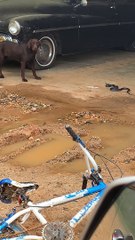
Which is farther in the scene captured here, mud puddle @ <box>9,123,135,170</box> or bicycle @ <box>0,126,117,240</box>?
mud puddle @ <box>9,123,135,170</box>

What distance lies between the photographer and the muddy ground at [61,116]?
4672 mm

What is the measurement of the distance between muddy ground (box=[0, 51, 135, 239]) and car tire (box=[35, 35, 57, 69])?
0.16m

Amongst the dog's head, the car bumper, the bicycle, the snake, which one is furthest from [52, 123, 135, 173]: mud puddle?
the car bumper

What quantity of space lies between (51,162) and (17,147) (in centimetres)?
57

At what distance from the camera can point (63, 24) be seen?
960 centimetres

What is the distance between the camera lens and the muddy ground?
184 inches

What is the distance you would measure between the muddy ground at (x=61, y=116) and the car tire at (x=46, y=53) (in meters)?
0.16

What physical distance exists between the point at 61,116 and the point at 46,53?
3316mm

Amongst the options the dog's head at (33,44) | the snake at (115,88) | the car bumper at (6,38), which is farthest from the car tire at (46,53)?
the snake at (115,88)

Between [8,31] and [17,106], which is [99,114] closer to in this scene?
Answer: [17,106]

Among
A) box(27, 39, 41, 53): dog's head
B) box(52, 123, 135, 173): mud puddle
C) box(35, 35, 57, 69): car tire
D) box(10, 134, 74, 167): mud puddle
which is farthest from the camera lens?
box(35, 35, 57, 69): car tire

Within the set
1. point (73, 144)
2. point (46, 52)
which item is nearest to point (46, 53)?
point (46, 52)

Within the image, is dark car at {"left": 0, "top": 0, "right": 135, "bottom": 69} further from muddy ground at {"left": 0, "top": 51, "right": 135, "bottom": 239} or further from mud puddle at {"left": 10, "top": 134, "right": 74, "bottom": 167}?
mud puddle at {"left": 10, "top": 134, "right": 74, "bottom": 167}

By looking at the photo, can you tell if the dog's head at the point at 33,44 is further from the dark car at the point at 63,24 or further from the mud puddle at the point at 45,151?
the mud puddle at the point at 45,151
